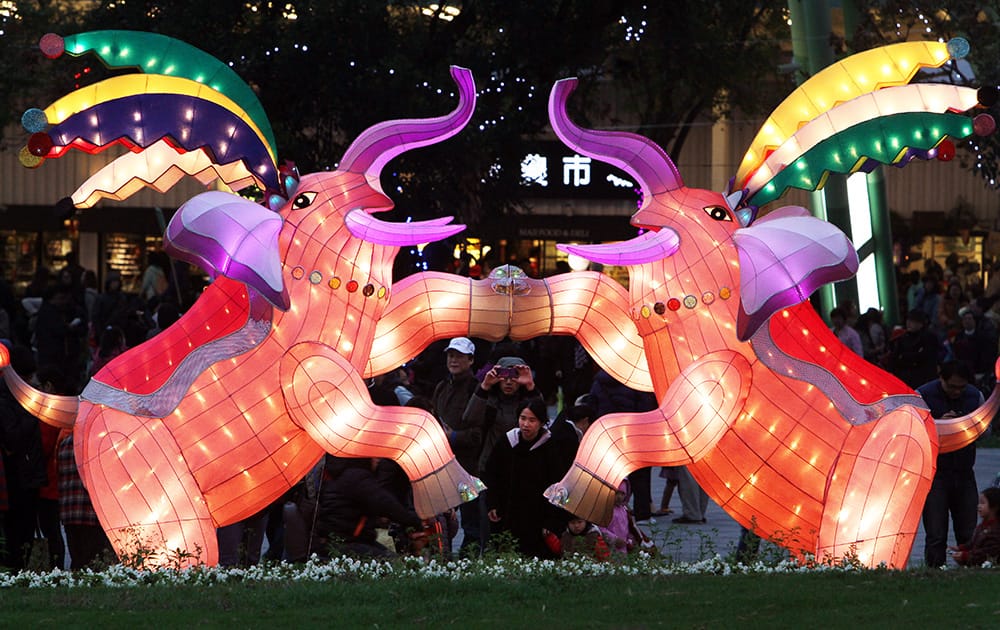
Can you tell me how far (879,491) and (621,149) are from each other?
2.39 metres

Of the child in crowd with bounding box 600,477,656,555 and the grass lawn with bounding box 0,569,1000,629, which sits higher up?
the grass lawn with bounding box 0,569,1000,629

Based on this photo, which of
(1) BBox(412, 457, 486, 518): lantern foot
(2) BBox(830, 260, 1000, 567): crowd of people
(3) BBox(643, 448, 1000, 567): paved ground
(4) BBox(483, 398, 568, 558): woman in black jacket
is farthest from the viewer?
(2) BBox(830, 260, 1000, 567): crowd of people

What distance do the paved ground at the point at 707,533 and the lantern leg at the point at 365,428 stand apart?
1446 millimetres

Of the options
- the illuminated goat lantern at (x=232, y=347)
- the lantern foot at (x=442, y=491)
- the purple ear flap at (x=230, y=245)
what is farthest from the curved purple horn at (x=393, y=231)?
the lantern foot at (x=442, y=491)

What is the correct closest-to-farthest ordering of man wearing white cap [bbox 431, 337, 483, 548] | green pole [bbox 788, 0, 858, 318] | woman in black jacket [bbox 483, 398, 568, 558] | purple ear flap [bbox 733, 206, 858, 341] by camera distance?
purple ear flap [bbox 733, 206, 858, 341] < woman in black jacket [bbox 483, 398, 568, 558] < man wearing white cap [bbox 431, 337, 483, 548] < green pole [bbox 788, 0, 858, 318]

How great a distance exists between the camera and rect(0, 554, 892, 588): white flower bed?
8.47m

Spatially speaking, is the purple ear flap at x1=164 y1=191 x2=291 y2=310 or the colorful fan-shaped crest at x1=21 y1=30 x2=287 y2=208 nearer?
the purple ear flap at x1=164 y1=191 x2=291 y2=310

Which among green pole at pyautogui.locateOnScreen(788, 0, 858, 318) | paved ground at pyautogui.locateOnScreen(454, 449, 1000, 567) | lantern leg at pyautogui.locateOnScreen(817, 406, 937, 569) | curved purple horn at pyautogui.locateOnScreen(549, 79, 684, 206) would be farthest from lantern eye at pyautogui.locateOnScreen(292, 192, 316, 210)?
green pole at pyautogui.locateOnScreen(788, 0, 858, 318)

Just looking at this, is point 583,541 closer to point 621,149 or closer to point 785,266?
point 785,266

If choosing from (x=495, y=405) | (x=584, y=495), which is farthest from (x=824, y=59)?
(x=584, y=495)

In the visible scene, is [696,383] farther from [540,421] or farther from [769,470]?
[540,421]

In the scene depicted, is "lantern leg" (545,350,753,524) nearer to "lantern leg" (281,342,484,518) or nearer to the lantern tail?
"lantern leg" (281,342,484,518)

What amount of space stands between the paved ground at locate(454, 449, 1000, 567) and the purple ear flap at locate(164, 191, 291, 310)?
278 centimetres

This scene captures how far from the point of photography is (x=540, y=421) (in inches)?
408
